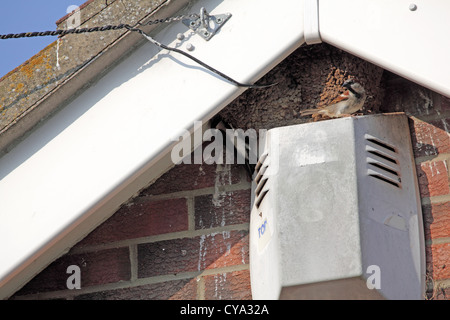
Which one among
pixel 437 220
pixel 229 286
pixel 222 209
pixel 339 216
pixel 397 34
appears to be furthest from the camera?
pixel 222 209

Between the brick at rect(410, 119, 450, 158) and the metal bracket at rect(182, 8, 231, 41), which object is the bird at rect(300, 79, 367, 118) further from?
the metal bracket at rect(182, 8, 231, 41)

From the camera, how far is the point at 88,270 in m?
2.83

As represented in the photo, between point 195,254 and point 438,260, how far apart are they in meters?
0.79

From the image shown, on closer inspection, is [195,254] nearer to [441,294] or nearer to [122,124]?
[122,124]

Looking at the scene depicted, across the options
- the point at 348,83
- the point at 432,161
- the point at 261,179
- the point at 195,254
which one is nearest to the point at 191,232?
the point at 195,254

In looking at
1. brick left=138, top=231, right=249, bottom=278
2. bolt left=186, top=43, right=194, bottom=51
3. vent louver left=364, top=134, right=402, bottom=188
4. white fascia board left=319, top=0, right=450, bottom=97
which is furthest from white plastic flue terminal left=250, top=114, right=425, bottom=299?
Result: bolt left=186, top=43, right=194, bottom=51

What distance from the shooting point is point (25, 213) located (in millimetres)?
2562

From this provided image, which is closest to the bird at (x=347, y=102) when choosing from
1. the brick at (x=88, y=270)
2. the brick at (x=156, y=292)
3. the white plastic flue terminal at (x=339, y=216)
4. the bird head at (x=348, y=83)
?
the bird head at (x=348, y=83)

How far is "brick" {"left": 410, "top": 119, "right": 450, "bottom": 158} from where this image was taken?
2.71m

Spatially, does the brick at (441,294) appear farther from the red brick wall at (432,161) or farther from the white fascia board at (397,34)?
the white fascia board at (397,34)

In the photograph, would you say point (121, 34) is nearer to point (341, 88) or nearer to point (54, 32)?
point (54, 32)

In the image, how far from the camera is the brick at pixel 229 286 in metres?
2.70

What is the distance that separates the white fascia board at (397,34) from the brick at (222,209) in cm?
62

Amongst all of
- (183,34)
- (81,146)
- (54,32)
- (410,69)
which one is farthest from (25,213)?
(410,69)
